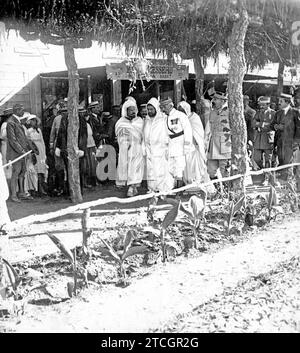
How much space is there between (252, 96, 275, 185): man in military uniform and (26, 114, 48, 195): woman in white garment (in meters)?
4.33

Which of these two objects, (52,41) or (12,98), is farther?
(12,98)

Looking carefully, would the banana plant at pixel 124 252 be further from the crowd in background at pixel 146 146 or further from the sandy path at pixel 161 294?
the crowd in background at pixel 146 146

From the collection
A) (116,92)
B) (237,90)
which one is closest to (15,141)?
(237,90)

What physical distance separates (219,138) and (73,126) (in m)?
2.61

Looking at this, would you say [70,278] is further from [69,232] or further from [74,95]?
[74,95]

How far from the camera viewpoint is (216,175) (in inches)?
386

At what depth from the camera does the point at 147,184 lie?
940 cm

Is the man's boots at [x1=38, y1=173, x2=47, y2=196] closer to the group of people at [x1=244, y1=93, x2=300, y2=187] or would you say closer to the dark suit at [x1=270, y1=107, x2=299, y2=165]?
the group of people at [x1=244, y1=93, x2=300, y2=187]

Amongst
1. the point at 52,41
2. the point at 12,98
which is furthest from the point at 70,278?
the point at 12,98

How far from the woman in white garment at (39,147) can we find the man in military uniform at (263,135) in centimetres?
433

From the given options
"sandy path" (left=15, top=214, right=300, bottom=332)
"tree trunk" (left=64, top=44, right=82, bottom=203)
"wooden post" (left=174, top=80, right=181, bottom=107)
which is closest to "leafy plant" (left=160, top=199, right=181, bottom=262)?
"sandy path" (left=15, top=214, right=300, bottom=332)

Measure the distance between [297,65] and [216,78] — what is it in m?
2.20

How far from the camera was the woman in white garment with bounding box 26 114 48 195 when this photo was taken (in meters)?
9.88

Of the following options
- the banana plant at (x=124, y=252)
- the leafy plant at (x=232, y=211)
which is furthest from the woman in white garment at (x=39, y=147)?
the banana plant at (x=124, y=252)
